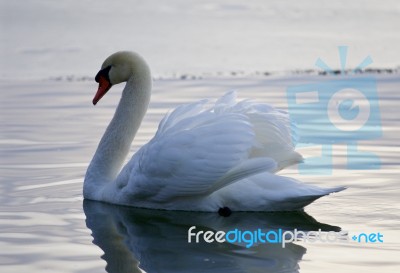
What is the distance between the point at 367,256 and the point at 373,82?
7935mm

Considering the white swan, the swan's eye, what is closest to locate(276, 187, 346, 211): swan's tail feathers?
the white swan

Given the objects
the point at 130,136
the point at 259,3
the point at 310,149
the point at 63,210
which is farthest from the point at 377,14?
the point at 63,210

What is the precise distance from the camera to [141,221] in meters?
7.29

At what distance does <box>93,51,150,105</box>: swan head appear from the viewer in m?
8.37

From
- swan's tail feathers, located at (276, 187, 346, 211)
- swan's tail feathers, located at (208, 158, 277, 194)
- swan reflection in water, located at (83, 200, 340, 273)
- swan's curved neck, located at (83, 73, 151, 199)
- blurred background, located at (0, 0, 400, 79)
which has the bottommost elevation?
swan reflection in water, located at (83, 200, 340, 273)

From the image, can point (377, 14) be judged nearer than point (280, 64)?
No

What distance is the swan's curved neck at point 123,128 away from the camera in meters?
8.31

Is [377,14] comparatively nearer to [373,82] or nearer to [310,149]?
[373,82]

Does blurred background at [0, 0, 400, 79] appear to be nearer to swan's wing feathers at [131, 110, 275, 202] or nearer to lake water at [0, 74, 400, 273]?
lake water at [0, 74, 400, 273]

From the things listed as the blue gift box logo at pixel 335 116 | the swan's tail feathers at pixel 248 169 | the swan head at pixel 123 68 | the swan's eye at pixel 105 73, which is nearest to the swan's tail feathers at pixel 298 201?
the swan's tail feathers at pixel 248 169

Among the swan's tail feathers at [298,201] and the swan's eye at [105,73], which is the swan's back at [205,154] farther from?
the swan's eye at [105,73]

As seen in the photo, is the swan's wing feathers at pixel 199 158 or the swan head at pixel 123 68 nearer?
the swan's wing feathers at pixel 199 158

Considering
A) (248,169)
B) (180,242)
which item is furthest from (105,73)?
(180,242)

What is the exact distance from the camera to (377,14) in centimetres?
1888
